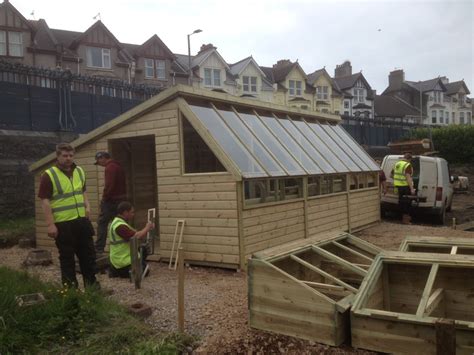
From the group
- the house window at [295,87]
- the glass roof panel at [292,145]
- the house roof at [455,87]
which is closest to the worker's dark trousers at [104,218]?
the glass roof panel at [292,145]

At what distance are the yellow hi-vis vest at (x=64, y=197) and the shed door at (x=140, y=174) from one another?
15.6 ft

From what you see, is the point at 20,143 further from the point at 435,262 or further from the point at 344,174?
the point at 435,262

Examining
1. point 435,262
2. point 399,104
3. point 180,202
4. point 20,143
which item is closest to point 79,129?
point 20,143

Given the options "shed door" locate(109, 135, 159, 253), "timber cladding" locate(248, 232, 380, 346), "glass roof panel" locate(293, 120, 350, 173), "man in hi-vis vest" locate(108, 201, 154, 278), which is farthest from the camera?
"glass roof panel" locate(293, 120, 350, 173)

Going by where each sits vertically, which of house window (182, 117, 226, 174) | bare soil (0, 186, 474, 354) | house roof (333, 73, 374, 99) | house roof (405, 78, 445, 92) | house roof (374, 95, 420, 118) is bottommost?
bare soil (0, 186, 474, 354)

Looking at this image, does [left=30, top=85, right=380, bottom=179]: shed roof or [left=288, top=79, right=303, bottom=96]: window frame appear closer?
[left=30, top=85, right=380, bottom=179]: shed roof

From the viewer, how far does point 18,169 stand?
13.4 meters

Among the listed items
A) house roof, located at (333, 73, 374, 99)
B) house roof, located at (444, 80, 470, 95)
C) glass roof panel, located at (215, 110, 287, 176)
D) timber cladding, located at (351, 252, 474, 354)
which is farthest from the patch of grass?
house roof, located at (444, 80, 470, 95)

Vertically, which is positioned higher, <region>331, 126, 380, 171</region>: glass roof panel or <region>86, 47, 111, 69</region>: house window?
<region>86, 47, 111, 69</region>: house window

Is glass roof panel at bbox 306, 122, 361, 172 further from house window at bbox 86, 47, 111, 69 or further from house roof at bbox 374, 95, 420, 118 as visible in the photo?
house roof at bbox 374, 95, 420, 118

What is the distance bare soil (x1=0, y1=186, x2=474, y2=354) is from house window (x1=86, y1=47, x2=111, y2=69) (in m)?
Answer: 23.7

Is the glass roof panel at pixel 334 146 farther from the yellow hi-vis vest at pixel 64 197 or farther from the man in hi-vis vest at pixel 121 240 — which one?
the yellow hi-vis vest at pixel 64 197

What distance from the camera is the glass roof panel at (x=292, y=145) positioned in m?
9.69

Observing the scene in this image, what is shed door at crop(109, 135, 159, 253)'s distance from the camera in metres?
10.7
